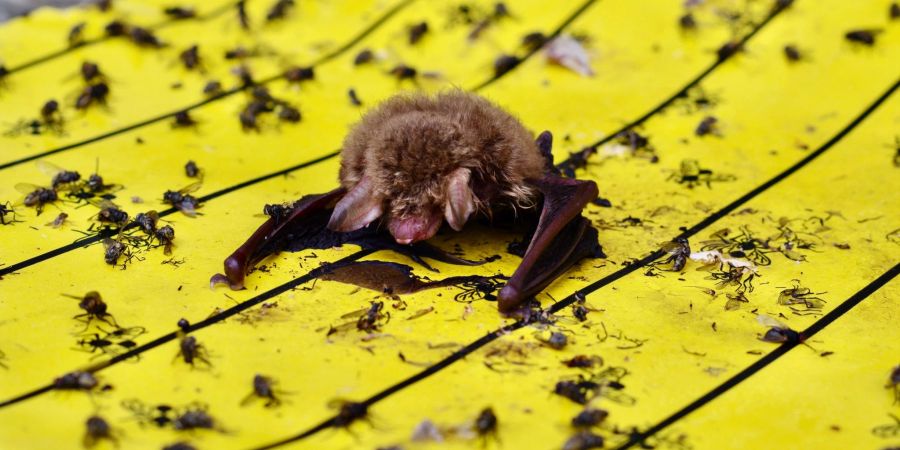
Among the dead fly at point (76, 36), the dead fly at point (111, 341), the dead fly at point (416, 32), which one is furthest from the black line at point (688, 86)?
the dead fly at point (76, 36)

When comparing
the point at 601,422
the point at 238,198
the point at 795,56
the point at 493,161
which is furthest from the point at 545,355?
the point at 795,56

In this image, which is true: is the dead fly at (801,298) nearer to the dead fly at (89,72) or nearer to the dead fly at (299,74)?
the dead fly at (299,74)

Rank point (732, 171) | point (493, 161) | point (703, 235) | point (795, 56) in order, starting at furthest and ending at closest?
point (795, 56), point (732, 171), point (703, 235), point (493, 161)

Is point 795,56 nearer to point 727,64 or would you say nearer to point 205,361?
point 727,64

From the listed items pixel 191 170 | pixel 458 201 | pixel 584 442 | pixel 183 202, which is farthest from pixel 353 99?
pixel 584 442

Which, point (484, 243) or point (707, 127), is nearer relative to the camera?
point (484, 243)

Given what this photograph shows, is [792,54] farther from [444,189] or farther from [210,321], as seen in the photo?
[210,321]

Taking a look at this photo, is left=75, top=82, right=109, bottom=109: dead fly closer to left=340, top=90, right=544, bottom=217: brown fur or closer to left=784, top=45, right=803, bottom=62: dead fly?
left=340, top=90, right=544, bottom=217: brown fur
